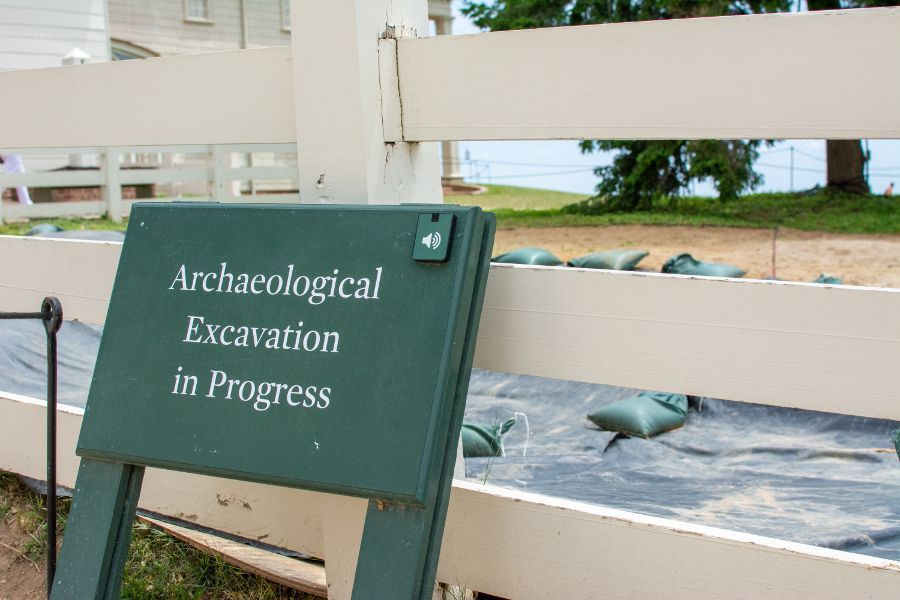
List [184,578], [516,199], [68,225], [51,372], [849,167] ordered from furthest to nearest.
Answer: [516,199], [849,167], [68,225], [184,578], [51,372]

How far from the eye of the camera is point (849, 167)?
16.1 m

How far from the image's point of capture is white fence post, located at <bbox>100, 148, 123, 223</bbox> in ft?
43.7

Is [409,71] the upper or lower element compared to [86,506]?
upper

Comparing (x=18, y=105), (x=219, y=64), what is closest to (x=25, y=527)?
(x=18, y=105)

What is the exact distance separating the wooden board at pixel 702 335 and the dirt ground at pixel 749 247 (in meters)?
6.22

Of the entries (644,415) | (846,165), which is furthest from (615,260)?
(846,165)

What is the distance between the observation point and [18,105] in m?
2.70

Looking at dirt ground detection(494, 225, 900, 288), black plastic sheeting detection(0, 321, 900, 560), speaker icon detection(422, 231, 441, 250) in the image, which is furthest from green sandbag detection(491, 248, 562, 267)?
speaker icon detection(422, 231, 441, 250)

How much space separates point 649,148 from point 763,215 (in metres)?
2.31

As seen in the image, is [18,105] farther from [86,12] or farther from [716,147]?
[716,147]

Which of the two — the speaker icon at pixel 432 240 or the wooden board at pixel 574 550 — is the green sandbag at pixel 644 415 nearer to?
the wooden board at pixel 574 550

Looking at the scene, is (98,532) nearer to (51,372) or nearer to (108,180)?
(51,372)

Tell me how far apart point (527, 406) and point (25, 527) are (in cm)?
224

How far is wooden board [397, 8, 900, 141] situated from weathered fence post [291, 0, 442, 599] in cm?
8
